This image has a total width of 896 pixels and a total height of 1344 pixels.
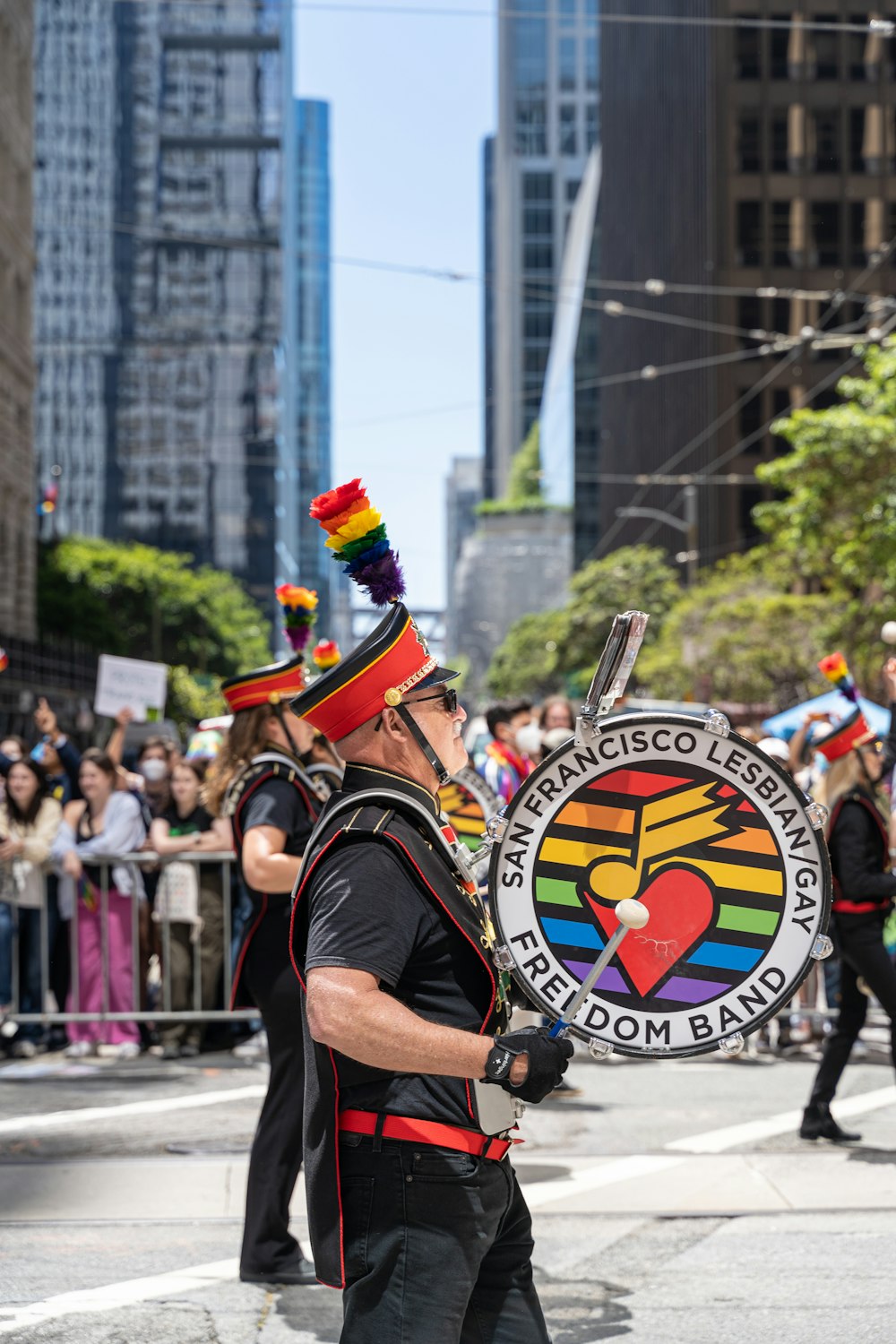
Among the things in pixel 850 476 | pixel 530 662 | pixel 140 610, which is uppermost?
pixel 850 476

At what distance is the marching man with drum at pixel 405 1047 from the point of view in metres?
3.03

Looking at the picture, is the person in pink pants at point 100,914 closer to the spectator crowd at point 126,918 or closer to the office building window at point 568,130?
the spectator crowd at point 126,918

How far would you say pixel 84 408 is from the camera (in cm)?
13550

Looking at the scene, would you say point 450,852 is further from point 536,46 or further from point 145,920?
point 536,46

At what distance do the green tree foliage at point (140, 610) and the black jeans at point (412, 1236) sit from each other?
59254 mm

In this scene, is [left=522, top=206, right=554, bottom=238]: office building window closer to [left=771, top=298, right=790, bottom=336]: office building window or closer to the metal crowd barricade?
[left=771, top=298, right=790, bottom=336]: office building window

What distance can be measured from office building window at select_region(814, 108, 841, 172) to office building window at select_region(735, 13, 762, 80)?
8.79 ft

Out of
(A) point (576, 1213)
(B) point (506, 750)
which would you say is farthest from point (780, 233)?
(A) point (576, 1213)

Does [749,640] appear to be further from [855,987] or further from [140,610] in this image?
[140,610]

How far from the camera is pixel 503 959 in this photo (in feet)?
10.6

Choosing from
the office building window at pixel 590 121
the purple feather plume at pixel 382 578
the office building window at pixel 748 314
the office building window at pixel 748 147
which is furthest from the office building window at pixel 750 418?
the office building window at pixel 590 121

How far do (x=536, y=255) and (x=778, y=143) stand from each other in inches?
4558

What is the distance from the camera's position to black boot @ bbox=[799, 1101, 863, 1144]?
7.59m

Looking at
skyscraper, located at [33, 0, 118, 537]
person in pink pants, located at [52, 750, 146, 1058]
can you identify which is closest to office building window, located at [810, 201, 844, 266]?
person in pink pants, located at [52, 750, 146, 1058]
